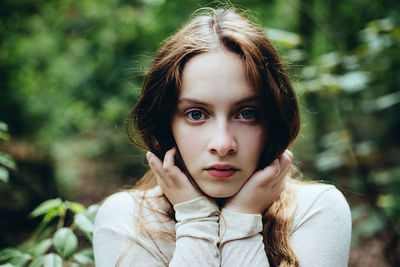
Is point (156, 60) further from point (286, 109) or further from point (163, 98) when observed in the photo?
point (286, 109)

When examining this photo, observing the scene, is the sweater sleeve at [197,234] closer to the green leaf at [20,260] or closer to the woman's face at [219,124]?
the woman's face at [219,124]

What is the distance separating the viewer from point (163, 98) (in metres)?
1.50

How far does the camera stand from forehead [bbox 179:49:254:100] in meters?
1.33

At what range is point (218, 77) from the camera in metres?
1.34

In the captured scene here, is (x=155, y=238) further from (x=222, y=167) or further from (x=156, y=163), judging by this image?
(x=222, y=167)

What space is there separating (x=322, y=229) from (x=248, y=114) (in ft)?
1.91

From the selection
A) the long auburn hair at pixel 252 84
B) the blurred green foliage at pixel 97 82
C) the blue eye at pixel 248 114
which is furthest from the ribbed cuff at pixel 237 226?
the blurred green foliage at pixel 97 82

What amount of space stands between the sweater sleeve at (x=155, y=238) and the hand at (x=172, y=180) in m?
0.04

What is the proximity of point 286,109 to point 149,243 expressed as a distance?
84 cm

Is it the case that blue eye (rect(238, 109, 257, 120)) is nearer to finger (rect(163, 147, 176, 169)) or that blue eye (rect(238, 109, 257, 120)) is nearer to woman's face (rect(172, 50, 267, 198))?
woman's face (rect(172, 50, 267, 198))

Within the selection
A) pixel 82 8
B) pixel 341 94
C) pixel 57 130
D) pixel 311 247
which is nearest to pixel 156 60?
pixel 311 247

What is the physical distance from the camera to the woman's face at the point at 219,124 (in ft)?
4.40

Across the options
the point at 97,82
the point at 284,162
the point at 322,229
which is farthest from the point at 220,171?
the point at 97,82

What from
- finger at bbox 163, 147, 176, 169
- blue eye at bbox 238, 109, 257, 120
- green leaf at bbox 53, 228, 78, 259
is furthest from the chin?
green leaf at bbox 53, 228, 78, 259
